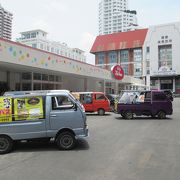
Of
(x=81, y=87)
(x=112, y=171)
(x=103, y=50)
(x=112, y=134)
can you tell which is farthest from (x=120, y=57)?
(x=112, y=171)

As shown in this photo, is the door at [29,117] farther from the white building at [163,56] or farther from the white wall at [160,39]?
the white wall at [160,39]

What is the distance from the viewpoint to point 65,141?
8711 mm

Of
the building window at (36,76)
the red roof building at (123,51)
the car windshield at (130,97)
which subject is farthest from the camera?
the red roof building at (123,51)

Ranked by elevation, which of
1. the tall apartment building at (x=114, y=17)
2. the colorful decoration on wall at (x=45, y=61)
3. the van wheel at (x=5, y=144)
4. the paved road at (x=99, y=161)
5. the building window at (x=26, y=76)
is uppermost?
the tall apartment building at (x=114, y=17)

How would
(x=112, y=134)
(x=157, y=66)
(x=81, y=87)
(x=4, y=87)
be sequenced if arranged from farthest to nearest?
(x=157, y=66)
(x=81, y=87)
(x=4, y=87)
(x=112, y=134)

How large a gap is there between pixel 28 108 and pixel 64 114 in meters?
1.17

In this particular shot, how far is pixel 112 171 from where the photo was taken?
6281 millimetres

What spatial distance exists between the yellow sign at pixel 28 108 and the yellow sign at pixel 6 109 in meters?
0.19

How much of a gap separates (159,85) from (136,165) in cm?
7395

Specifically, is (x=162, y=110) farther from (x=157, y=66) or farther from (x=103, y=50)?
(x=103, y=50)

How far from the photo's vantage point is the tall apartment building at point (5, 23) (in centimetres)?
6166

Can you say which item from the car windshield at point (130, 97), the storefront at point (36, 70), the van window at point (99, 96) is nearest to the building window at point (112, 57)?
the storefront at point (36, 70)

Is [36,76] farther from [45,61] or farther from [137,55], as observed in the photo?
[137,55]

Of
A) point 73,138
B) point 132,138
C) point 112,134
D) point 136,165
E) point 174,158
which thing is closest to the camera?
point 136,165
